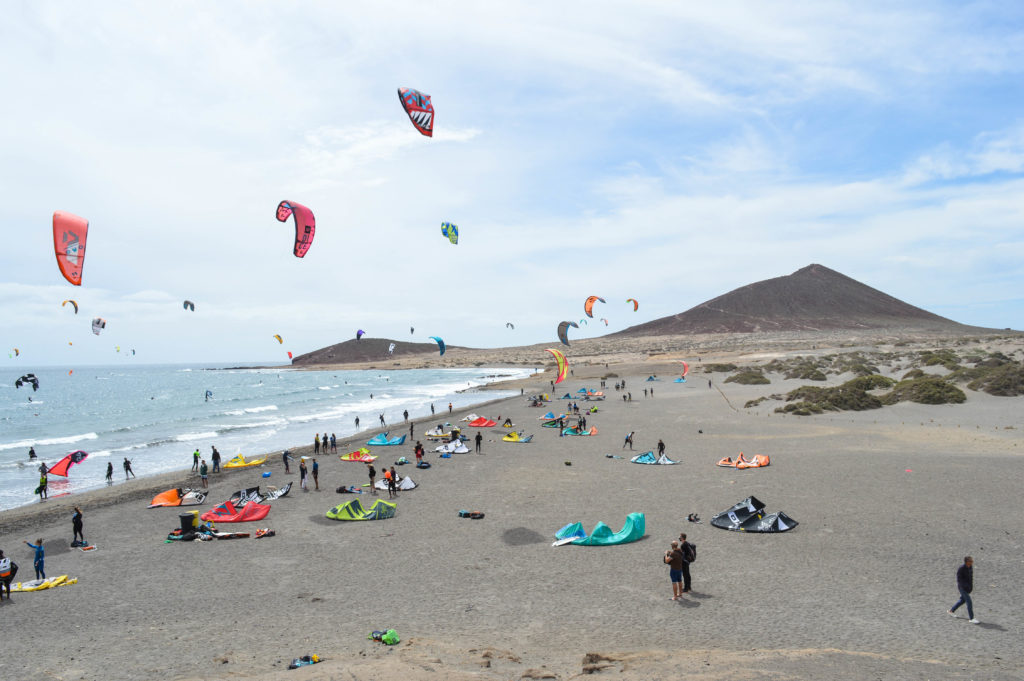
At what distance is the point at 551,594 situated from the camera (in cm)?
1021

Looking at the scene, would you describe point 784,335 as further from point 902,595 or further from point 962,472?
point 902,595

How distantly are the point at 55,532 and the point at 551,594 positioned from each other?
1426 cm

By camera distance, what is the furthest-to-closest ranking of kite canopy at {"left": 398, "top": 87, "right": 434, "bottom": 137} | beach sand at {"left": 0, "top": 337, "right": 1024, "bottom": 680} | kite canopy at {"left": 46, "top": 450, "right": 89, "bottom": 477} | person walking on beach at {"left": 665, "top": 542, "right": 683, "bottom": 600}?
kite canopy at {"left": 46, "top": 450, "right": 89, "bottom": 477} → kite canopy at {"left": 398, "top": 87, "right": 434, "bottom": 137} → person walking on beach at {"left": 665, "top": 542, "right": 683, "bottom": 600} → beach sand at {"left": 0, "top": 337, "right": 1024, "bottom": 680}

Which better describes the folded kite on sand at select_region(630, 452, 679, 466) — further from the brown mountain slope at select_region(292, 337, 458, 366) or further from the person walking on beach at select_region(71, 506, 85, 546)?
the brown mountain slope at select_region(292, 337, 458, 366)

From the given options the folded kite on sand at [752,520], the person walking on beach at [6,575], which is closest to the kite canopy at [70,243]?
the person walking on beach at [6,575]

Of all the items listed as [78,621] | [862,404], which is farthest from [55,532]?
[862,404]

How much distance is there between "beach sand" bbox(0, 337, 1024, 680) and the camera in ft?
25.7

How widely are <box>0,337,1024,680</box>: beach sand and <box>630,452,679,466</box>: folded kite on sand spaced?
568 millimetres

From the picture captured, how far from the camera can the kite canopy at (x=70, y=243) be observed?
493 inches

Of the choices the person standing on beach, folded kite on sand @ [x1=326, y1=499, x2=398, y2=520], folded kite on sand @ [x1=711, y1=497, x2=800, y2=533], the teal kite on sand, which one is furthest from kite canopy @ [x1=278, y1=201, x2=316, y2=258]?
folded kite on sand @ [x1=711, y1=497, x2=800, y2=533]

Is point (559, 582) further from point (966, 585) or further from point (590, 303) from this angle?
point (590, 303)

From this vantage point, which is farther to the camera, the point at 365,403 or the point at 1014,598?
the point at 365,403

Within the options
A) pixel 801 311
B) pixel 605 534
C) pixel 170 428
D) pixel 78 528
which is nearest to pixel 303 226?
pixel 78 528

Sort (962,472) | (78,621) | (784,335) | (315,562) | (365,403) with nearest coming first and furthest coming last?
1. (78,621)
2. (315,562)
3. (962,472)
4. (365,403)
5. (784,335)
